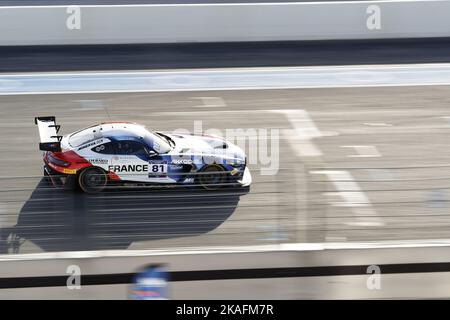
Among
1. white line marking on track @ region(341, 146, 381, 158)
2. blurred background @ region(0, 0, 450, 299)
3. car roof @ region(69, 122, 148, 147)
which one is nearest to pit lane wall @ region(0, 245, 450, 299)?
blurred background @ region(0, 0, 450, 299)

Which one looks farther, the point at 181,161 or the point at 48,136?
the point at 48,136

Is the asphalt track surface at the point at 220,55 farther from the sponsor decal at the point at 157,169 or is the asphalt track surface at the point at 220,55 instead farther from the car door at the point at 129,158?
the sponsor decal at the point at 157,169

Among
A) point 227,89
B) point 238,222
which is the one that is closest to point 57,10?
point 227,89

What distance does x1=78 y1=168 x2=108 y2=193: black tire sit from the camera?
11.4 m

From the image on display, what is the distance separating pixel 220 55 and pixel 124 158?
7049 mm

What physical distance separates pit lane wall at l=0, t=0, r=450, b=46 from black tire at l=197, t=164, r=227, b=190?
7698 millimetres

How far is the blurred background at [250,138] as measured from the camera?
314 inches

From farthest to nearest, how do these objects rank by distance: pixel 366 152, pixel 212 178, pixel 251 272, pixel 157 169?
1. pixel 366 152
2. pixel 157 169
3. pixel 212 178
4. pixel 251 272

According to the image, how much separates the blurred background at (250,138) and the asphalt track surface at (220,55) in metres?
0.05

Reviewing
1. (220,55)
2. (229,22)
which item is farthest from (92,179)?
(229,22)

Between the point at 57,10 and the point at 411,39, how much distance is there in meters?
7.89

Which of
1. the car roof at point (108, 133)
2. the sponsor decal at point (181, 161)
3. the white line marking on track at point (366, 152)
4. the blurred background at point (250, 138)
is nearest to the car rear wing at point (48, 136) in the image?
the car roof at point (108, 133)

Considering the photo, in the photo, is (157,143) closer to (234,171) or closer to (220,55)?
(234,171)

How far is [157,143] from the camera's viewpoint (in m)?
11.8
